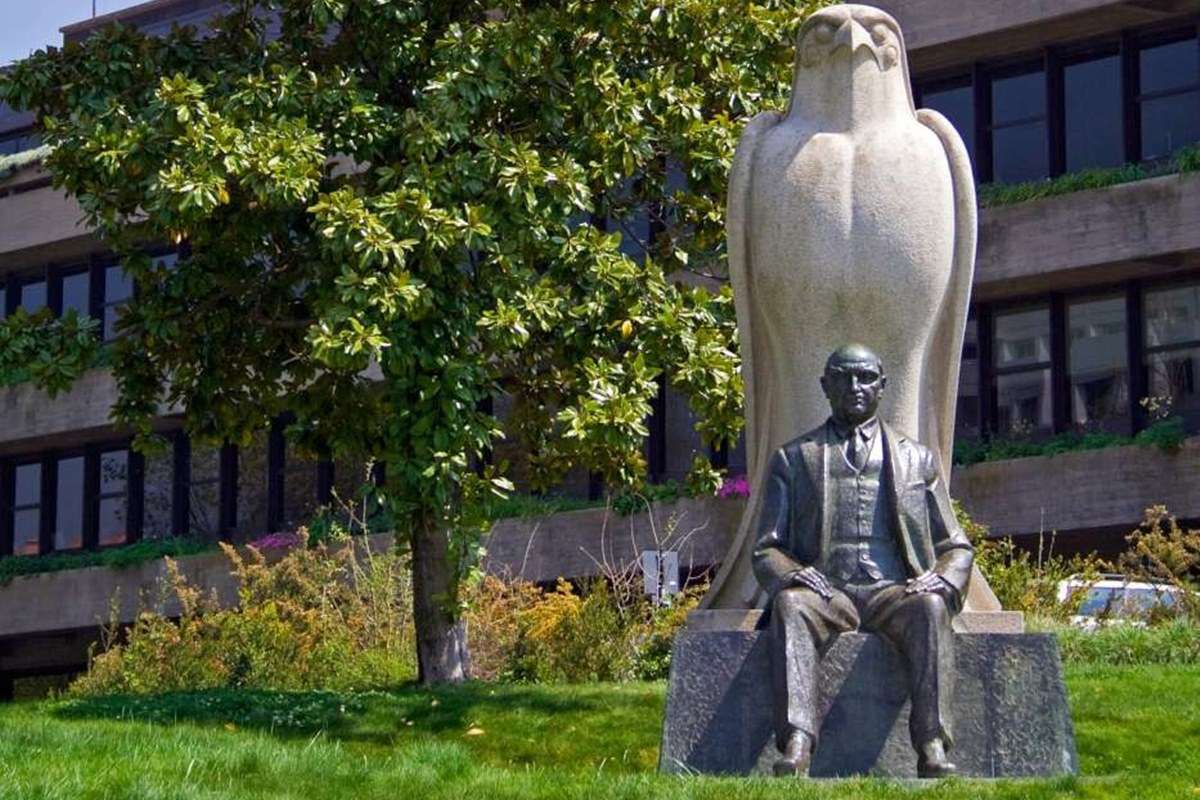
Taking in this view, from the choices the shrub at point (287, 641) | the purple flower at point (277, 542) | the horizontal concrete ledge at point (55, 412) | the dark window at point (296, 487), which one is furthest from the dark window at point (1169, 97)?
the horizontal concrete ledge at point (55, 412)

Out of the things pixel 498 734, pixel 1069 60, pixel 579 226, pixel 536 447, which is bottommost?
pixel 498 734

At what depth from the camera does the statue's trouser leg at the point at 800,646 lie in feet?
38.0

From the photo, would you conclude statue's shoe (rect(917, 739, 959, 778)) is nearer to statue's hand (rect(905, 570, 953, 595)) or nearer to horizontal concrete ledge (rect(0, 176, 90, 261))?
statue's hand (rect(905, 570, 953, 595))

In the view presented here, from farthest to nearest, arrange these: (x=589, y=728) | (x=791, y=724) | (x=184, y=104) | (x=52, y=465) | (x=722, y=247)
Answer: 1. (x=52, y=465)
2. (x=722, y=247)
3. (x=184, y=104)
4. (x=589, y=728)
5. (x=791, y=724)

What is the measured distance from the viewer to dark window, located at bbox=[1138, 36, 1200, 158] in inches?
1404

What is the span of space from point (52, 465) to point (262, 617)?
2653cm

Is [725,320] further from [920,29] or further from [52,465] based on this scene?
[52,465]

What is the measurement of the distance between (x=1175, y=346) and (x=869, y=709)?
967 inches

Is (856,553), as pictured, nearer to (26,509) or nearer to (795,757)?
(795,757)

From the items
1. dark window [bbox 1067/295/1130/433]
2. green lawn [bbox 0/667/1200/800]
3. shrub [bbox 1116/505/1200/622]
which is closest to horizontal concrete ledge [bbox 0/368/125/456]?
dark window [bbox 1067/295/1130/433]

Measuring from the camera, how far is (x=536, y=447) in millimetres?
20609

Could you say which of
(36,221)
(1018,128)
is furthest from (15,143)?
(1018,128)

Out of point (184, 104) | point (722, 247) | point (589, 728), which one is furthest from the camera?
point (722, 247)

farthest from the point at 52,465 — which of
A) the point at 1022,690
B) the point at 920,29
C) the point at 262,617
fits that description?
the point at 1022,690
